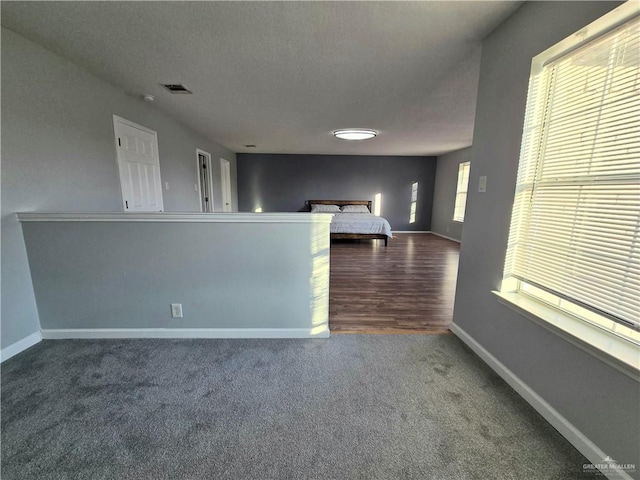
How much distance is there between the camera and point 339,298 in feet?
9.84

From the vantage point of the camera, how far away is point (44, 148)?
206 centimetres

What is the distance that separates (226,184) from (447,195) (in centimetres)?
600

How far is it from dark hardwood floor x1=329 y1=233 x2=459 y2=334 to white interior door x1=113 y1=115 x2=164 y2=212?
2660mm

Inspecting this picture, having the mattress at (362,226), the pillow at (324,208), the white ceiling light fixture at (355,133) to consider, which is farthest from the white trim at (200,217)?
the pillow at (324,208)

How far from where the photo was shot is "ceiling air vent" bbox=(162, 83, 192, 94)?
273 centimetres

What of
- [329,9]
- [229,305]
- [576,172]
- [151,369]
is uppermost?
[329,9]

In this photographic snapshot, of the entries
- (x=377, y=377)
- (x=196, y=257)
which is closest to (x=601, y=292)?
Answer: (x=377, y=377)

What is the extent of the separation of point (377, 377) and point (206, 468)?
1081mm

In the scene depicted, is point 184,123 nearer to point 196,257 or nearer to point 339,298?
point 196,257

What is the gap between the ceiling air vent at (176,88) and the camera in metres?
2.73

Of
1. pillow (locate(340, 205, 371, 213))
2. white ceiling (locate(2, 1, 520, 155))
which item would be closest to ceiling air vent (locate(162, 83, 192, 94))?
white ceiling (locate(2, 1, 520, 155))

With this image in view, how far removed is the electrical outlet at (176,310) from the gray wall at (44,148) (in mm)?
1117

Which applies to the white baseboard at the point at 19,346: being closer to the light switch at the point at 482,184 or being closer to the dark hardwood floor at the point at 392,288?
the dark hardwood floor at the point at 392,288

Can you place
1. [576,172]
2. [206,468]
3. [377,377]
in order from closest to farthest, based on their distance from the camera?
[206,468]
[576,172]
[377,377]
